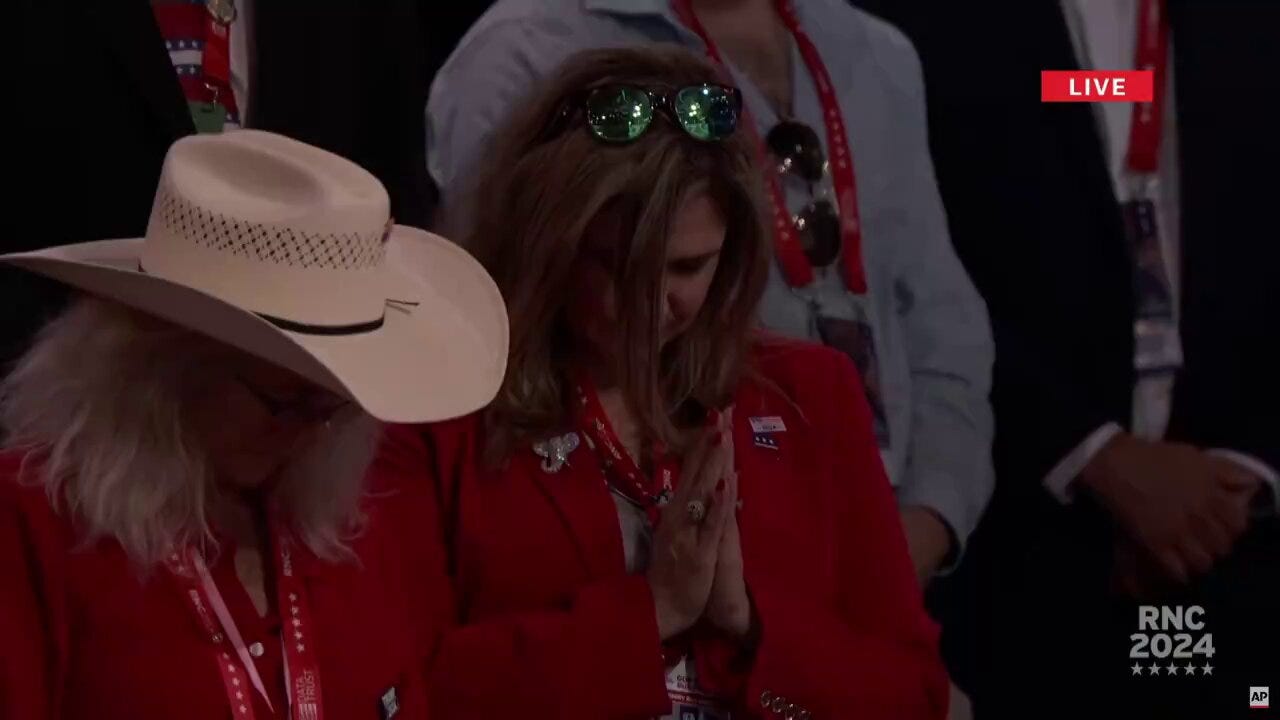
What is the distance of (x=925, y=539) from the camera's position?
→ 2.24 metres

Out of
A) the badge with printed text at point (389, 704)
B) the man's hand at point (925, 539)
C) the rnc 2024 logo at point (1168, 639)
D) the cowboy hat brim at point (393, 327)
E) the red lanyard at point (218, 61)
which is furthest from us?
the rnc 2024 logo at point (1168, 639)

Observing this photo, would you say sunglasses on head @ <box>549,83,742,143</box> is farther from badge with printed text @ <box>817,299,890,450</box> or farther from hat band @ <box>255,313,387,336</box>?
badge with printed text @ <box>817,299,890,450</box>

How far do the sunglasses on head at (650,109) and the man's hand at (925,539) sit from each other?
0.73 metres

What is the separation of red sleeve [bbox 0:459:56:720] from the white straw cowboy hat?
21cm

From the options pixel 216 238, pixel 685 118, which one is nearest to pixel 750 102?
pixel 685 118

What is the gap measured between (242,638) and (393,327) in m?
0.31

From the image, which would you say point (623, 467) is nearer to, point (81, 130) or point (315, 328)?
point (315, 328)

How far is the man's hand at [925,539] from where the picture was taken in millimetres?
2223

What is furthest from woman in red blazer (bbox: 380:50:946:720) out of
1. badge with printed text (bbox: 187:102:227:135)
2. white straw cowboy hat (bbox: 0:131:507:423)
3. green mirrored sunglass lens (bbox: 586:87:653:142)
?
badge with printed text (bbox: 187:102:227:135)

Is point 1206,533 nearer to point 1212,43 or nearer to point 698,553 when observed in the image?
point 1212,43

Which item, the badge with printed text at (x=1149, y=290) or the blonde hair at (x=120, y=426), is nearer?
the blonde hair at (x=120, y=426)

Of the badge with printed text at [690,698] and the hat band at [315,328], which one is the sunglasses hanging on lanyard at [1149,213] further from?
the hat band at [315,328]

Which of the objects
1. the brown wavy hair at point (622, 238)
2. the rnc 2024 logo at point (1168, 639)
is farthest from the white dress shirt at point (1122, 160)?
the brown wavy hair at point (622, 238)

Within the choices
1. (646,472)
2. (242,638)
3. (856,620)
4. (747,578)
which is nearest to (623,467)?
(646,472)
